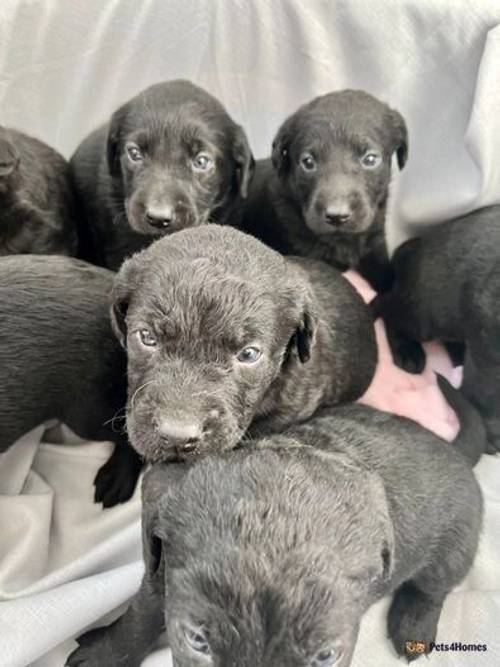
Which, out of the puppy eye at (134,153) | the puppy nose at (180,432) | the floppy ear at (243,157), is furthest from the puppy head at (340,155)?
the puppy nose at (180,432)

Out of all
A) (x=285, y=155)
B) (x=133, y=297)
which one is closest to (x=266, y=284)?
(x=133, y=297)

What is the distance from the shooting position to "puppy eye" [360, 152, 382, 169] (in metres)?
3.15

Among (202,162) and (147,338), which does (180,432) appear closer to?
(147,338)

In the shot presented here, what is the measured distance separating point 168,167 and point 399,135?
3.71 ft

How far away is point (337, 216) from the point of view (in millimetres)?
2986

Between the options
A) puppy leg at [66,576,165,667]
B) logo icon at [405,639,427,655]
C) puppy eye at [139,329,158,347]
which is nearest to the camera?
puppy eye at [139,329,158,347]

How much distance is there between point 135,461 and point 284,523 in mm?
1450

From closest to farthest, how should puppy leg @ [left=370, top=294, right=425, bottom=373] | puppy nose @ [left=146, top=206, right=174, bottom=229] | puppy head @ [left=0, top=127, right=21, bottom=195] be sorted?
puppy nose @ [left=146, top=206, right=174, bottom=229]
puppy head @ [left=0, top=127, right=21, bottom=195]
puppy leg @ [left=370, top=294, right=425, bottom=373]

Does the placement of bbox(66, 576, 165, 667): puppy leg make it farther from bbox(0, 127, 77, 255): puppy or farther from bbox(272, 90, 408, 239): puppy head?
bbox(272, 90, 408, 239): puppy head

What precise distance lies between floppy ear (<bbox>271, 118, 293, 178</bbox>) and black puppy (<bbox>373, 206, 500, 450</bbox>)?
0.78 m

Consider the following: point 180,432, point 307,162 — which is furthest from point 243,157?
point 180,432

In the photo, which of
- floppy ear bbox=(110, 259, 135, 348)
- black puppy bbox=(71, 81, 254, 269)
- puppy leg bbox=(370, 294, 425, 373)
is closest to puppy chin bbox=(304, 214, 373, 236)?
black puppy bbox=(71, 81, 254, 269)

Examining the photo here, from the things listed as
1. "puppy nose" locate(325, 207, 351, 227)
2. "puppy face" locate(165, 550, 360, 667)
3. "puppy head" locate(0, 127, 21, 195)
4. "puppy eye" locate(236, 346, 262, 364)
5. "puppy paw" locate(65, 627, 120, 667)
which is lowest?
"puppy paw" locate(65, 627, 120, 667)

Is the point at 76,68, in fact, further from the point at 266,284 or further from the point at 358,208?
the point at 266,284
